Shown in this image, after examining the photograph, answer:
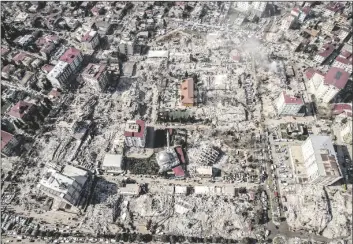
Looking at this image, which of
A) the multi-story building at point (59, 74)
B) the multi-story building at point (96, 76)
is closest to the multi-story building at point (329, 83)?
the multi-story building at point (96, 76)

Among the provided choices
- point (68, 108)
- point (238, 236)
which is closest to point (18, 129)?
point (68, 108)

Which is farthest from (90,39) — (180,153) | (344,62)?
(344,62)

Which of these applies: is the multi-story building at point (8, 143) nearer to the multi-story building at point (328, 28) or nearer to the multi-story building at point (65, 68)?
the multi-story building at point (65, 68)

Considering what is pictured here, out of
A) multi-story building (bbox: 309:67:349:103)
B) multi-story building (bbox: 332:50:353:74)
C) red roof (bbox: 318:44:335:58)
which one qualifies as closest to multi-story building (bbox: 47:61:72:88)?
multi-story building (bbox: 309:67:349:103)

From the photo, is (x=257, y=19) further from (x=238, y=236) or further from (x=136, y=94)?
(x=238, y=236)

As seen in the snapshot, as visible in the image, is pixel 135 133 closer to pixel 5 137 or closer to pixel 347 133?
pixel 5 137

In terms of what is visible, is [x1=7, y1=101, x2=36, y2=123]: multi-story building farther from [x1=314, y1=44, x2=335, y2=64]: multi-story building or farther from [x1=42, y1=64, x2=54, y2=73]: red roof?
[x1=314, y1=44, x2=335, y2=64]: multi-story building
